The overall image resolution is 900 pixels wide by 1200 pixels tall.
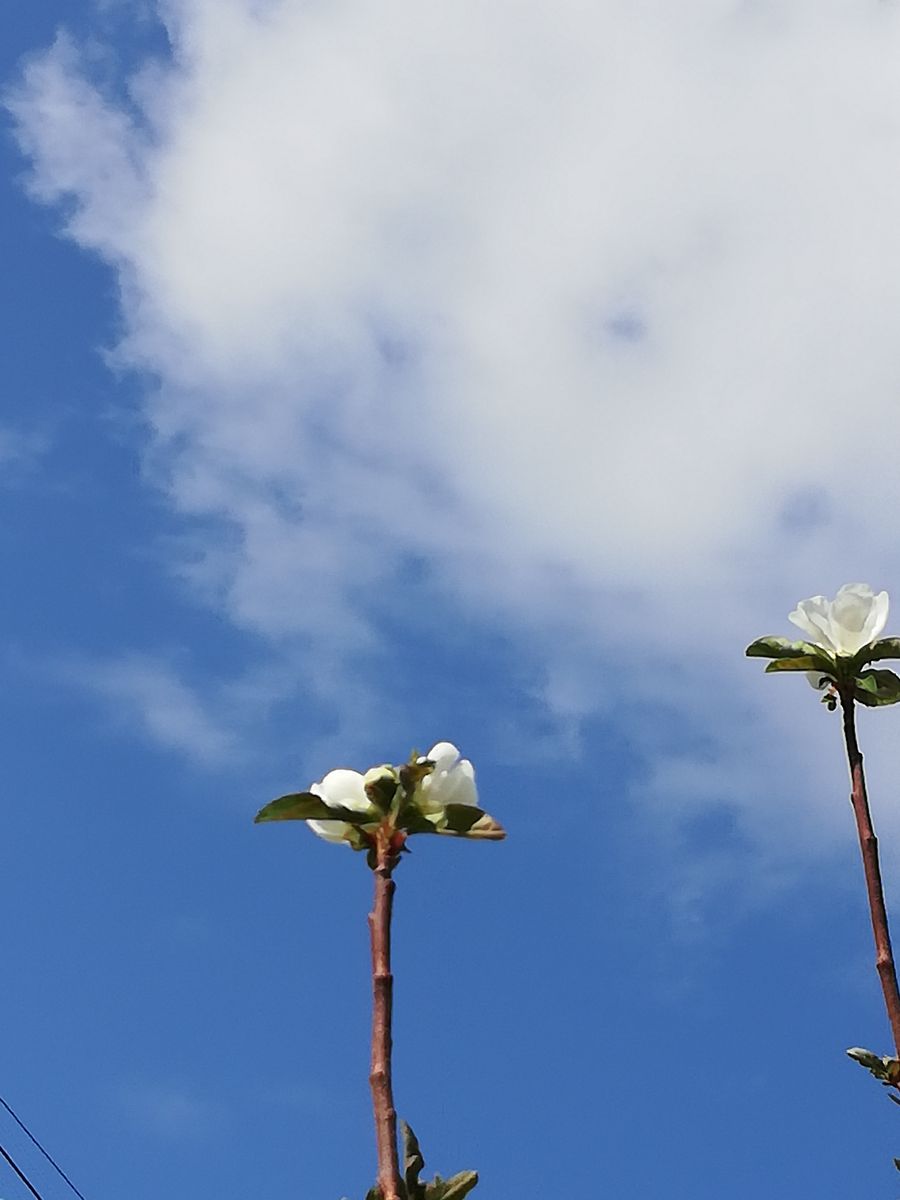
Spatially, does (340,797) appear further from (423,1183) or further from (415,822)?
(423,1183)

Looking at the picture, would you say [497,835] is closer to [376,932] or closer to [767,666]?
[376,932]

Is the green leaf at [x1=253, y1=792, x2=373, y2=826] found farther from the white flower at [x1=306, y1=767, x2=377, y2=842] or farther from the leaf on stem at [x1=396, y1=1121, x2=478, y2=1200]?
the leaf on stem at [x1=396, y1=1121, x2=478, y2=1200]

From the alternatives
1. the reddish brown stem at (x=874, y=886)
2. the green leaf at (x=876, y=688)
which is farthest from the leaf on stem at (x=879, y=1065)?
the green leaf at (x=876, y=688)

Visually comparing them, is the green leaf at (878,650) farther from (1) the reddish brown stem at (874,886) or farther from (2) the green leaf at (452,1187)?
(2) the green leaf at (452,1187)

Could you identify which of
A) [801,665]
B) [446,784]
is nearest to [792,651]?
[801,665]

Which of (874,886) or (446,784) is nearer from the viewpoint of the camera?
(446,784)

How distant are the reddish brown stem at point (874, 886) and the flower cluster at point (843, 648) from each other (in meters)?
0.13

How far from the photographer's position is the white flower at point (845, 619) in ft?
8.84

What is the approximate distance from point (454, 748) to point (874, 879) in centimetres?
78

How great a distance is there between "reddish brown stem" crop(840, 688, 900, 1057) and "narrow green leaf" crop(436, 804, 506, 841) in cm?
73

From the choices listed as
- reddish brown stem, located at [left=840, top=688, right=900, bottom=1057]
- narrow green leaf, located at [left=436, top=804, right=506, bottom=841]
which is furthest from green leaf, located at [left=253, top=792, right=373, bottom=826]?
reddish brown stem, located at [left=840, top=688, right=900, bottom=1057]

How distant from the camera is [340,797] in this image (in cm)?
200

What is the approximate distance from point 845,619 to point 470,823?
1035 mm

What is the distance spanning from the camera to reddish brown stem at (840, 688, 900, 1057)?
2291mm
